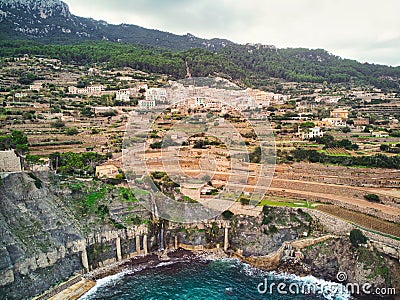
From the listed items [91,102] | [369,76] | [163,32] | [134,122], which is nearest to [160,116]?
[134,122]

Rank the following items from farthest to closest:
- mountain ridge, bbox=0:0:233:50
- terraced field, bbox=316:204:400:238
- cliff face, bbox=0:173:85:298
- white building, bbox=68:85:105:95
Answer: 1. mountain ridge, bbox=0:0:233:50
2. white building, bbox=68:85:105:95
3. terraced field, bbox=316:204:400:238
4. cliff face, bbox=0:173:85:298

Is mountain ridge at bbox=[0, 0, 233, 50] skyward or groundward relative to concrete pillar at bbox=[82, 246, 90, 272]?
skyward

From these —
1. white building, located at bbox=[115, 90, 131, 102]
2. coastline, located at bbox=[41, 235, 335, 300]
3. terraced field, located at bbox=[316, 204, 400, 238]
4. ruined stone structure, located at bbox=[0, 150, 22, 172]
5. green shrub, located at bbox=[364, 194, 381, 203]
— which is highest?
white building, located at bbox=[115, 90, 131, 102]

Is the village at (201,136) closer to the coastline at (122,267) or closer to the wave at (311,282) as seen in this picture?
the coastline at (122,267)

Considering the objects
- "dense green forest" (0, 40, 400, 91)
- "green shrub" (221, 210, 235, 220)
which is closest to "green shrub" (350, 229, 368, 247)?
"green shrub" (221, 210, 235, 220)

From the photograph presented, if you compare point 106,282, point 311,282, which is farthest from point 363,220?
point 106,282

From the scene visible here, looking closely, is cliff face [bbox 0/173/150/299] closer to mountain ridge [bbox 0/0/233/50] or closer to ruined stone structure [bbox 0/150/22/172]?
ruined stone structure [bbox 0/150/22/172]

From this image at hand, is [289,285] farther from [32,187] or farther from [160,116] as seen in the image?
[160,116]
